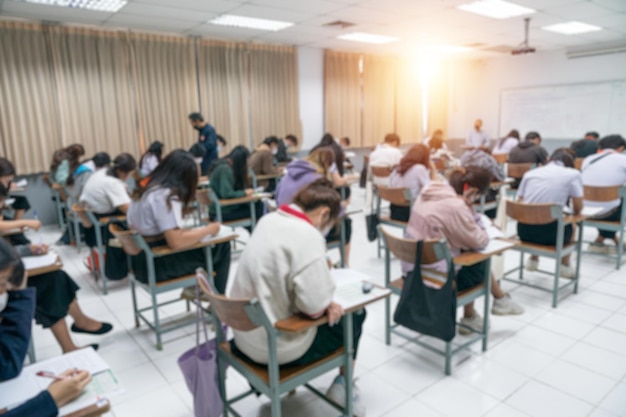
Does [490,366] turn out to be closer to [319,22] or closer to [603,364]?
[603,364]

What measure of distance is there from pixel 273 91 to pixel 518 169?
177 inches

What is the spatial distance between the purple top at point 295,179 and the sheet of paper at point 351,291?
1.44 m

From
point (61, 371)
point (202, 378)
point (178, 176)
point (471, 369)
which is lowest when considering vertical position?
point (471, 369)

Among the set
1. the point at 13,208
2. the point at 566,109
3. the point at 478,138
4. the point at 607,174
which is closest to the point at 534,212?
the point at 607,174

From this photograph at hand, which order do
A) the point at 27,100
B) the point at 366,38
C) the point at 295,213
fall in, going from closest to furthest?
1. the point at 295,213
2. the point at 27,100
3. the point at 366,38

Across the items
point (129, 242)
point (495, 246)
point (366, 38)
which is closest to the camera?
point (495, 246)

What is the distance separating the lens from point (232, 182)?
4.26 metres

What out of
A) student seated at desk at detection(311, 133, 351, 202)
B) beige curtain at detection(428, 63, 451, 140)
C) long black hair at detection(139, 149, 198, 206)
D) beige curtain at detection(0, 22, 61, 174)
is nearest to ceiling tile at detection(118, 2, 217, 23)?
beige curtain at detection(0, 22, 61, 174)

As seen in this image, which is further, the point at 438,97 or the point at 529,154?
the point at 438,97

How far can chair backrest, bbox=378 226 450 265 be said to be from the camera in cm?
223

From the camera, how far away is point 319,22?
6320 mm

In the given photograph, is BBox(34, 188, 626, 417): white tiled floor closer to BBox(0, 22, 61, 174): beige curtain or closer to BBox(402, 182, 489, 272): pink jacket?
BBox(402, 182, 489, 272): pink jacket

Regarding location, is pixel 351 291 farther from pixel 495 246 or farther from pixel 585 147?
pixel 585 147

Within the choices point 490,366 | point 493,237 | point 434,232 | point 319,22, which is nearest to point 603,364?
point 490,366
